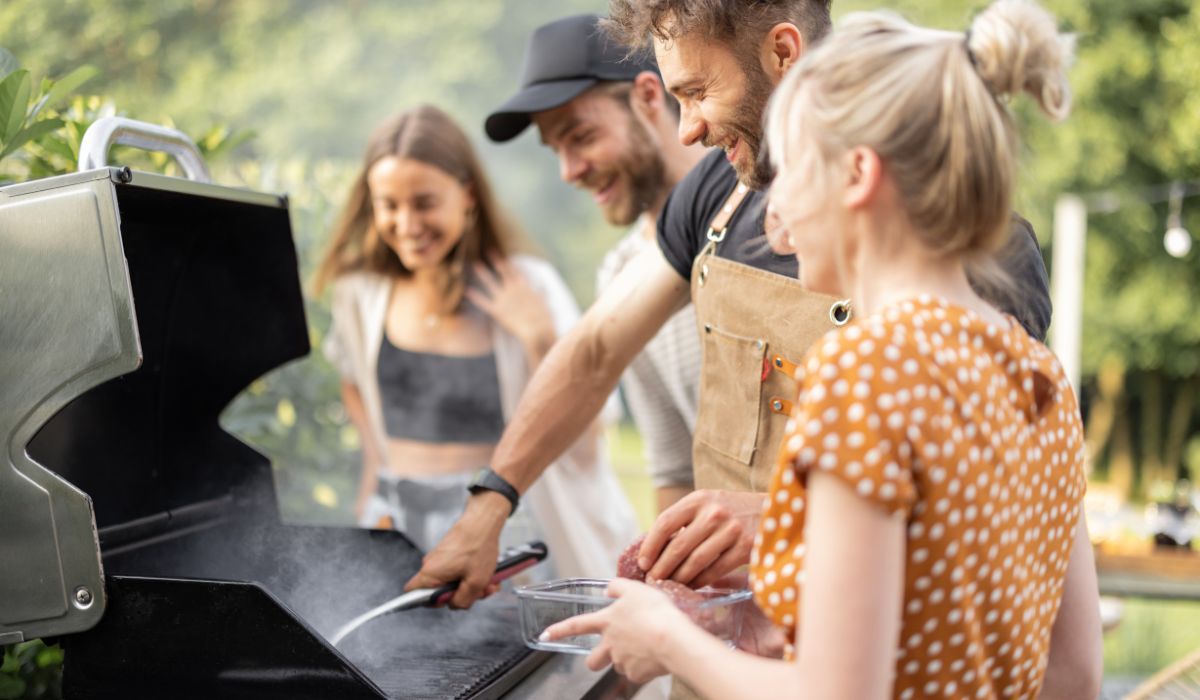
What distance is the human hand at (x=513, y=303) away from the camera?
333cm

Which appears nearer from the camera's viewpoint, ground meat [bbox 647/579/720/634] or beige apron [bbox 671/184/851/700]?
ground meat [bbox 647/579/720/634]

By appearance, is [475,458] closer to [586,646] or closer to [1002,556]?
[586,646]

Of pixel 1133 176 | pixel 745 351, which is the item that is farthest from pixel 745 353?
pixel 1133 176

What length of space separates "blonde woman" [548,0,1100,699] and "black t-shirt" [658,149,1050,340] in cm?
29

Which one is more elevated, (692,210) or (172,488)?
(692,210)

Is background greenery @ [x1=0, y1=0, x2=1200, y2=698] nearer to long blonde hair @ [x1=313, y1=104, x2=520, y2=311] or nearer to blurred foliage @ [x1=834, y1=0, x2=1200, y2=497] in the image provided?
blurred foliage @ [x1=834, y1=0, x2=1200, y2=497]

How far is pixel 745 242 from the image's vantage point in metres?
1.75

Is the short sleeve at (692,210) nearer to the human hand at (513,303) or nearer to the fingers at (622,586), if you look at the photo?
the fingers at (622,586)

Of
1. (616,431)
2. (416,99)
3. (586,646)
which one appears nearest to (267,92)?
(416,99)

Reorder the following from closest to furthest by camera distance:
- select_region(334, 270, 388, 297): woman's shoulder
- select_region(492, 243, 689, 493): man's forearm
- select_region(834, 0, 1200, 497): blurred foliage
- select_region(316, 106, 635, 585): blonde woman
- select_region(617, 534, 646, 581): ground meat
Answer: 1. select_region(617, 534, 646, 581): ground meat
2. select_region(492, 243, 689, 493): man's forearm
3. select_region(316, 106, 635, 585): blonde woman
4. select_region(334, 270, 388, 297): woman's shoulder
5. select_region(834, 0, 1200, 497): blurred foliage

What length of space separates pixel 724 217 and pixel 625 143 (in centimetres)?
107

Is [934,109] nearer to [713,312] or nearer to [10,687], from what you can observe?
[713,312]

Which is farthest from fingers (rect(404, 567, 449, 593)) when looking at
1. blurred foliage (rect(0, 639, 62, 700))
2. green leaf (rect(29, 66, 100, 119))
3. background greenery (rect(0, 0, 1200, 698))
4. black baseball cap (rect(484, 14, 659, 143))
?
background greenery (rect(0, 0, 1200, 698))

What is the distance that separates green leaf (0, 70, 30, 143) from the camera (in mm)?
1609
